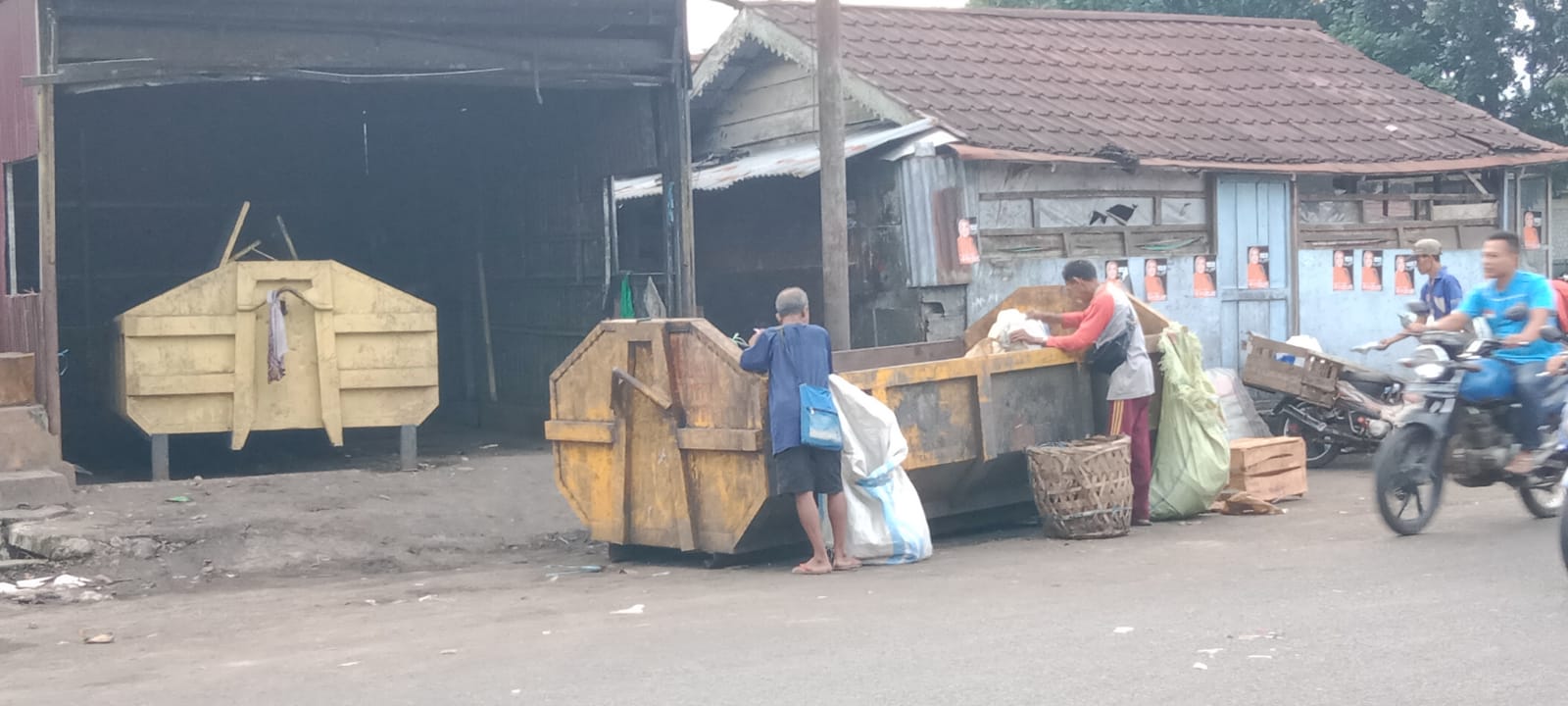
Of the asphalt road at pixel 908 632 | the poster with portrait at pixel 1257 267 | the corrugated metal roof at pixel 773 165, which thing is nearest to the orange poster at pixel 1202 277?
the poster with portrait at pixel 1257 267

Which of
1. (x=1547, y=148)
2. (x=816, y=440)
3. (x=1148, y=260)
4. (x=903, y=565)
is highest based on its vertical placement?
(x=1547, y=148)

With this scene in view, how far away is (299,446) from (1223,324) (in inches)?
370

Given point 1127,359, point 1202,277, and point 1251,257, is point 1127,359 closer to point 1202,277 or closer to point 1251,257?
point 1202,277

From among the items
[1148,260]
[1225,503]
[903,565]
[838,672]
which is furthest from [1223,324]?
[838,672]

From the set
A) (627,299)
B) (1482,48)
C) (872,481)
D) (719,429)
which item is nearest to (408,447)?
(627,299)

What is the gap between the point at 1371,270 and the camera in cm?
1691

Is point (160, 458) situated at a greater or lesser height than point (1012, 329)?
lesser

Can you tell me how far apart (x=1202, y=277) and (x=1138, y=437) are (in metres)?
6.37

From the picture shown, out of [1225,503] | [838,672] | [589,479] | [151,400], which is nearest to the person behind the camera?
[838,672]

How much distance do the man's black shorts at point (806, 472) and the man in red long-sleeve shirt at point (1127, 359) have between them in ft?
6.78

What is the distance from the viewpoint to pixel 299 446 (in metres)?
15.8

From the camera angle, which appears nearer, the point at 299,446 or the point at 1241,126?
the point at 299,446

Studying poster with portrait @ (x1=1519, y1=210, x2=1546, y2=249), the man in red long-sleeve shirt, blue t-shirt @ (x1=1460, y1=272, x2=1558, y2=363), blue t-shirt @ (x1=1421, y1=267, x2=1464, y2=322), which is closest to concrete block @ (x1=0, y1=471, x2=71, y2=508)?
the man in red long-sleeve shirt

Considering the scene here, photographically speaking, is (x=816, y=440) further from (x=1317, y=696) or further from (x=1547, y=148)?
(x=1547, y=148)
